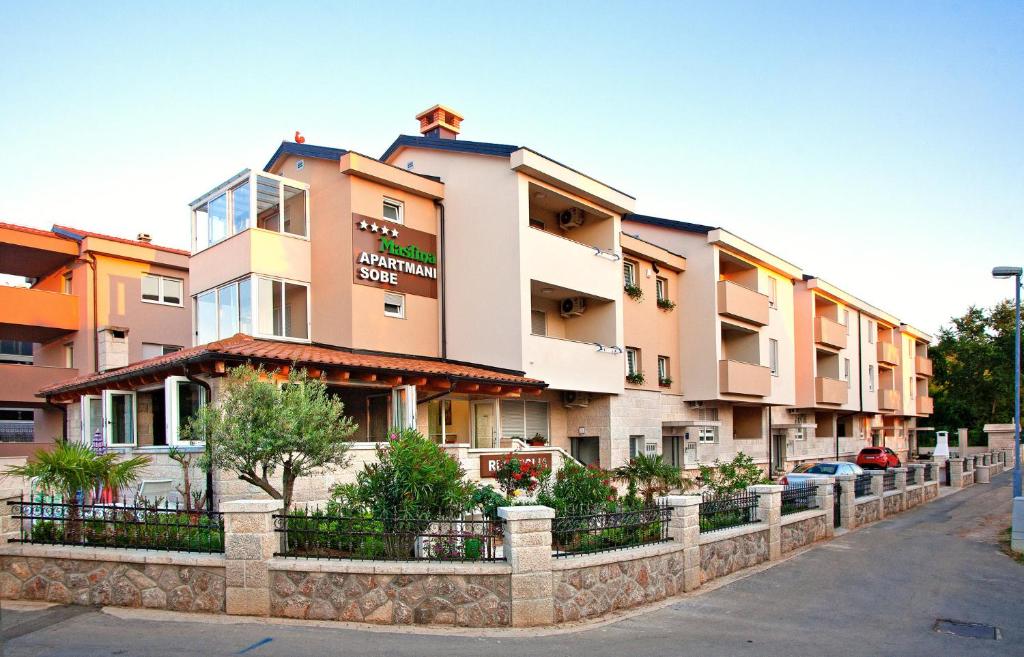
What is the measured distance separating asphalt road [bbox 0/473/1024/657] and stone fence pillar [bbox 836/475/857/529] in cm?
526

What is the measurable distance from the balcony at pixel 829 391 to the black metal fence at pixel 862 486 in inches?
572

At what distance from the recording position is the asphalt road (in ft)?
28.0

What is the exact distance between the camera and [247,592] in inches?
380

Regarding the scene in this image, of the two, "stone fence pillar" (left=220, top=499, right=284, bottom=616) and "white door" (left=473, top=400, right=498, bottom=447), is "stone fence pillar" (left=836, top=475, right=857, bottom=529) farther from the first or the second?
"stone fence pillar" (left=220, top=499, right=284, bottom=616)

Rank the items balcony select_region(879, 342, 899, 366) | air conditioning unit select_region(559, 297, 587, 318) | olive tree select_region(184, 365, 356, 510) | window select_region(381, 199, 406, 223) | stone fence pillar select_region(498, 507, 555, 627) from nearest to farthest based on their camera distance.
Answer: stone fence pillar select_region(498, 507, 555, 627), olive tree select_region(184, 365, 356, 510), window select_region(381, 199, 406, 223), air conditioning unit select_region(559, 297, 587, 318), balcony select_region(879, 342, 899, 366)

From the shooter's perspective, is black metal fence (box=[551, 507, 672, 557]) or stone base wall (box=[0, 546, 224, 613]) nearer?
stone base wall (box=[0, 546, 224, 613])

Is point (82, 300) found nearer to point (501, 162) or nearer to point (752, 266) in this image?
point (501, 162)

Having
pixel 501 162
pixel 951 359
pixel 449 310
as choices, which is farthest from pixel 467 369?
pixel 951 359

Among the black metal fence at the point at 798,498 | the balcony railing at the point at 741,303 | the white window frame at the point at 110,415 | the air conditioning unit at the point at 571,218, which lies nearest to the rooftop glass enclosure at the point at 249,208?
the white window frame at the point at 110,415

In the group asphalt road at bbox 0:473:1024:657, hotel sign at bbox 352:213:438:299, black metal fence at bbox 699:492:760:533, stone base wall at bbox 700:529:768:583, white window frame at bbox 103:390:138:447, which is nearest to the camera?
asphalt road at bbox 0:473:1024:657

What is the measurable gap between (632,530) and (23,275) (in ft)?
95.0

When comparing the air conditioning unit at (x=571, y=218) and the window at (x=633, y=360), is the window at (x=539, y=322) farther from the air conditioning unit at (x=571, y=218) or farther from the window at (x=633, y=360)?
the window at (x=633, y=360)

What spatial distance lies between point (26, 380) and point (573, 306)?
18845mm

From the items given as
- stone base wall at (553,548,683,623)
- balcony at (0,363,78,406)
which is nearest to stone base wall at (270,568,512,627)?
stone base wall at (553,548,683,623)
